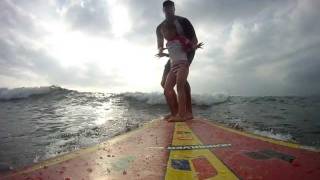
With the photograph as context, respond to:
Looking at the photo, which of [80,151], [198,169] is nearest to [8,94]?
[80,151]

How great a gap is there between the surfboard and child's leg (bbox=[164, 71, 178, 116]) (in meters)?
2.01

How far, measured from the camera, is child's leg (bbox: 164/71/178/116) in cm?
601

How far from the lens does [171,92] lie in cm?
619

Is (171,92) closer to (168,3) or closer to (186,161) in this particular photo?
(168,3)

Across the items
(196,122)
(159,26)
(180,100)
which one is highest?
(159,26)

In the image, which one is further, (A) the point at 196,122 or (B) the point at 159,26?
(B) the point at 159,26

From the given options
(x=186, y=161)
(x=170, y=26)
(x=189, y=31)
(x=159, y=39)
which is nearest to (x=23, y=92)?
(x=159, y=39)

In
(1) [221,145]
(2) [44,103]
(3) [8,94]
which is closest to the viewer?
(1) [221,145]

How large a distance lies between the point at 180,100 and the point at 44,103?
868 cm

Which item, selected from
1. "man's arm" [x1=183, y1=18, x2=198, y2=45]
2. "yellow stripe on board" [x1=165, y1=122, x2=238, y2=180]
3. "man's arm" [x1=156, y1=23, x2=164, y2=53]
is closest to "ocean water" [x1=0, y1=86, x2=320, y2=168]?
"yellow stripe on board" [x1=165, y1=122, x2=238, y2=180]

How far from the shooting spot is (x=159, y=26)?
6.21m

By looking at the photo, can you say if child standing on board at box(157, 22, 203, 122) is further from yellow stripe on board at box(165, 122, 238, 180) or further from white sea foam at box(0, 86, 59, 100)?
white sea foam at box(0, 86, 59, 100)

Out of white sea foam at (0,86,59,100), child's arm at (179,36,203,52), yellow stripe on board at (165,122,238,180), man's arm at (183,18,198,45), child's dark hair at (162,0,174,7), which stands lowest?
yellow stripe on board at (165,122,238,180)

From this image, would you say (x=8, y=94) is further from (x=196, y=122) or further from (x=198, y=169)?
(x=198, y=169)
